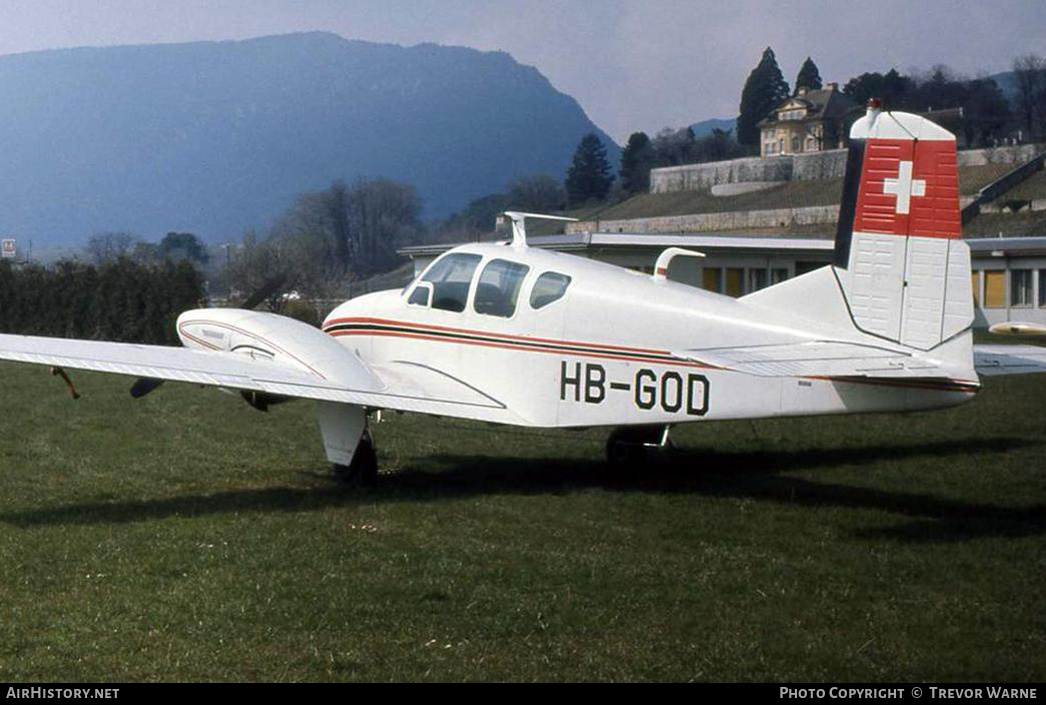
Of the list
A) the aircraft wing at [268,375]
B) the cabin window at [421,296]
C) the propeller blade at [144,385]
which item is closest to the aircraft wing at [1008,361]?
the aircraft wing at [268,375]

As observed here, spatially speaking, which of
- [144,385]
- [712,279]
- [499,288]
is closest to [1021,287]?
[712,279]

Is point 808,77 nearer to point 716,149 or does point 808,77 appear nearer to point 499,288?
point 716,149

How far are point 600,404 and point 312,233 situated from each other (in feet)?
176

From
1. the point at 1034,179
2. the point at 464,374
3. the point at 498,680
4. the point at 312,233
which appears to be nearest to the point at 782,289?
the point at 464,374

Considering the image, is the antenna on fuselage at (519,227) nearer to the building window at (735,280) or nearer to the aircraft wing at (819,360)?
the aircraft wing at (819,360)

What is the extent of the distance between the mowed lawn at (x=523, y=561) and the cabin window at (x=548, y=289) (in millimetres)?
1680

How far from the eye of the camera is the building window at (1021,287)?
125 feet

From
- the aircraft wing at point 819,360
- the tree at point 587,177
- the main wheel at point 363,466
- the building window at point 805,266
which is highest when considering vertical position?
the tree at point 587,177

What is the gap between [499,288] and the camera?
10.6m

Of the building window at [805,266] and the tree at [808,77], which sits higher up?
the tree at [808,77]

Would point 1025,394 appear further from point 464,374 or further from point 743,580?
point 743,580

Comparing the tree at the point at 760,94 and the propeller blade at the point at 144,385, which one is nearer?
the propeller blade at the point at 144,385

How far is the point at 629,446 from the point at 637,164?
8686cm

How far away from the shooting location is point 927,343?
8.71m
